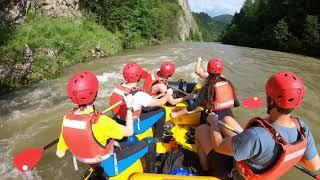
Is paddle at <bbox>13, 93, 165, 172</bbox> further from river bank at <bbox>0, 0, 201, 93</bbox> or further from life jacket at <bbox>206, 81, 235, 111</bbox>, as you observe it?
river bank at <bbox>0, 0, 201, 93</bbox>

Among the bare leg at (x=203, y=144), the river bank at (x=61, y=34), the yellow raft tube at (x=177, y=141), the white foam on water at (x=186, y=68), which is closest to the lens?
the yellow raft tube at (x=177, y=141)

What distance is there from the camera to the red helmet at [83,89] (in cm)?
301

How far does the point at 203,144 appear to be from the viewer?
3.81 m

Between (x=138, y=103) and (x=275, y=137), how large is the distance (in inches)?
79.7

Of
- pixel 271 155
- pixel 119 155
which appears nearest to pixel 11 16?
pixel 119 155

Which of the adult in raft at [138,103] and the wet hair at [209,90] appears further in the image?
the wet hair at [209,90]

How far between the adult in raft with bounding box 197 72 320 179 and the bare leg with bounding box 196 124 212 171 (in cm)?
85

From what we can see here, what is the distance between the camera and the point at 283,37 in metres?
31.8

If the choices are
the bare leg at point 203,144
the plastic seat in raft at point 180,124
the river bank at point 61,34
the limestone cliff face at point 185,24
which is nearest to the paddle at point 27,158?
the bare leg at point 203,144

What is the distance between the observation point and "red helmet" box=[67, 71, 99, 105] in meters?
3.01

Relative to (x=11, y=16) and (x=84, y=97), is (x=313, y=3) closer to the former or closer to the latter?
(x=11, y=16)

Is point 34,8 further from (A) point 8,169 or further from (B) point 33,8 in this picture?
(A) point 8,169

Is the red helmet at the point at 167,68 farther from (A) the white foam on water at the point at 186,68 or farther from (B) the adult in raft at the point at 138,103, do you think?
(A) the white foam on water at the point at 186,68

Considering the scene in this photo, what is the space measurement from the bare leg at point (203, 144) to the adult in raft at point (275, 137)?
2.80 ft
